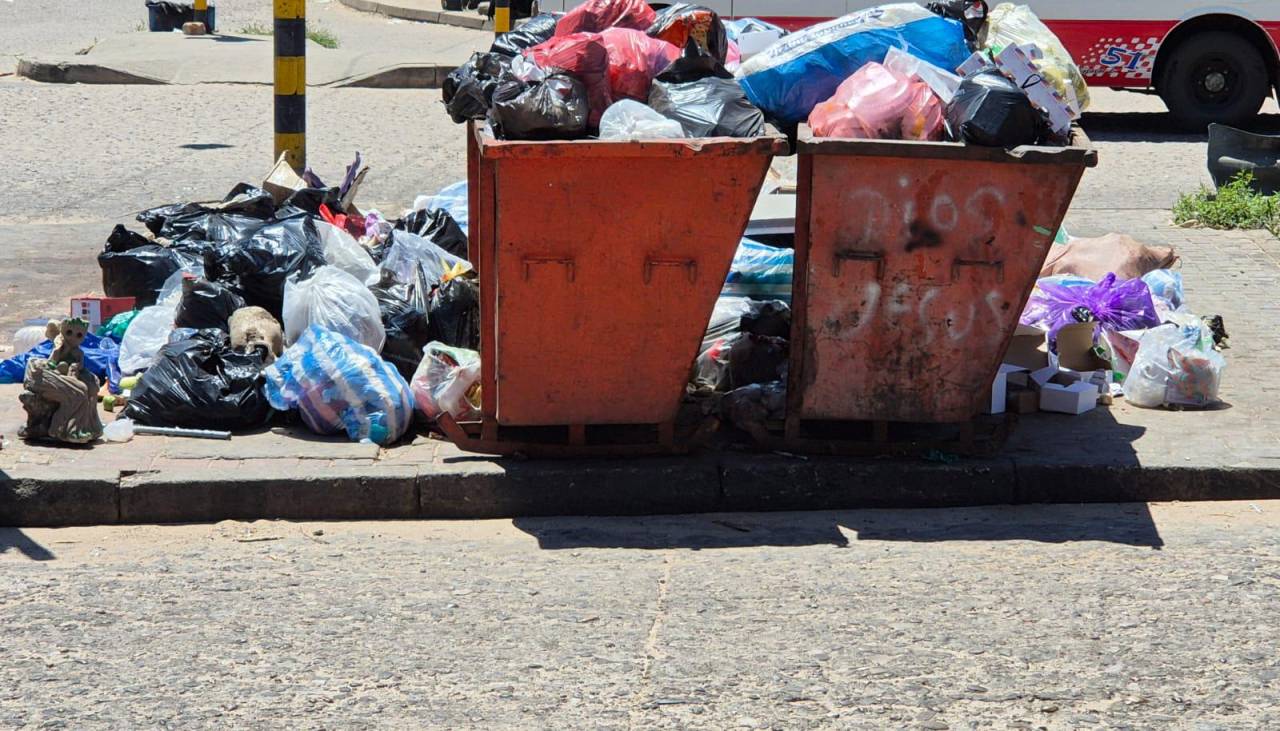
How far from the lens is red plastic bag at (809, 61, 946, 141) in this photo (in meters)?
4.77

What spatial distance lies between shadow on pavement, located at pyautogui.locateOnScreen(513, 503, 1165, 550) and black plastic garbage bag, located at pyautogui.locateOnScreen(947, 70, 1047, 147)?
4.04 feet

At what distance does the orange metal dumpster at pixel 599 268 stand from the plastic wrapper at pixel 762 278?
38.7 inches

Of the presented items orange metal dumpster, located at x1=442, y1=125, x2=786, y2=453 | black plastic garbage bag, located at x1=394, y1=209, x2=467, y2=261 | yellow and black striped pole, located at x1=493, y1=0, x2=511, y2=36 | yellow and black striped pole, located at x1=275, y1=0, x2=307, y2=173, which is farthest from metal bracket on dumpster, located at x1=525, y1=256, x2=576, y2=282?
yellow and black striped pole, located at x1=493, y1=0, x2=511, y2=36

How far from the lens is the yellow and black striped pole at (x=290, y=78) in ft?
24.8

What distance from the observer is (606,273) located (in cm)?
467

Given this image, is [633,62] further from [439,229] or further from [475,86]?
[439,229]

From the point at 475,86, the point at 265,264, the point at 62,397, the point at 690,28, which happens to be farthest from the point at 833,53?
the point at 62,397

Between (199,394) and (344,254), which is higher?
(344,254)

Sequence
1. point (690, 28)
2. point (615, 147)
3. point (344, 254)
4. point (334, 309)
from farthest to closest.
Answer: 1. point (344, 254)
2. point (334, 309)
3. point (690, 28)
4. point (615, 147)

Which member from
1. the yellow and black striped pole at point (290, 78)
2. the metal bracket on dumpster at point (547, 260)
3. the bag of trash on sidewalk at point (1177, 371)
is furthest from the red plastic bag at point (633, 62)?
the yellow and black striped pole at point (290, 78)

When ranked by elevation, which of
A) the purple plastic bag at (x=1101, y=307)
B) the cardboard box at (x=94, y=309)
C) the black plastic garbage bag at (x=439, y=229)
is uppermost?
the black plastic garbage bag at (x=439, y=229)

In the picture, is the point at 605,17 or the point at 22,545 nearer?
the point at 22,545

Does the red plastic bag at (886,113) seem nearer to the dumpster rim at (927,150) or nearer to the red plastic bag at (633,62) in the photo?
the dumpster rim at (927,150)

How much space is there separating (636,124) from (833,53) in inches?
41.2
